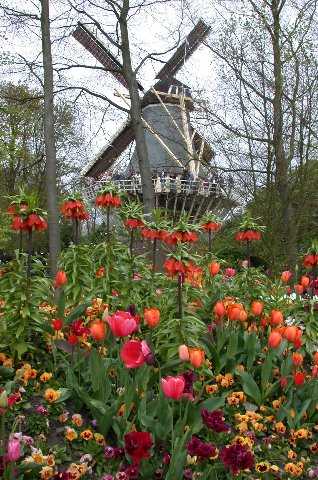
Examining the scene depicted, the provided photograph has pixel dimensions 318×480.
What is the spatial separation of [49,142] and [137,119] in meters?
2.81

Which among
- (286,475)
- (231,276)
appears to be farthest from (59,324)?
(231,276)

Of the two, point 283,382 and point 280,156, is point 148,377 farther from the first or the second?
point 280,156

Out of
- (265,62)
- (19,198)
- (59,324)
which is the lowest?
(59,324)

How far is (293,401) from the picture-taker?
4.05 meters

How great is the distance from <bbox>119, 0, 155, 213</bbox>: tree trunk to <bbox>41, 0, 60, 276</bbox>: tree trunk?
2.17 metres

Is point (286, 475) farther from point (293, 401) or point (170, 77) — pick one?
point (170, 77)

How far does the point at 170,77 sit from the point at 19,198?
82.2ft

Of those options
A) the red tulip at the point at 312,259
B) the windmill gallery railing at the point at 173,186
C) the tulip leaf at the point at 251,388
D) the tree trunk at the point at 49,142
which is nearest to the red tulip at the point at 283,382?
the tulip leaf at the point at 251,388

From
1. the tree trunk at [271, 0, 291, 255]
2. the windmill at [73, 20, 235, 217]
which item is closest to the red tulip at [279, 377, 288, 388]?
the tree trunk at [271, 0, 291, 255]

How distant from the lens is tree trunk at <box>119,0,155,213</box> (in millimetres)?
13438

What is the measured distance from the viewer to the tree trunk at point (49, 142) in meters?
11.4

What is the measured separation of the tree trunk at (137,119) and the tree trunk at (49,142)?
217cm

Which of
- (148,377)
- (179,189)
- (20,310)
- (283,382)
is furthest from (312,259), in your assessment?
(179,189)

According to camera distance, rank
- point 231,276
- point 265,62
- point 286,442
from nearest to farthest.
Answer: point 286,442 → point 231,276 → point 265,62
